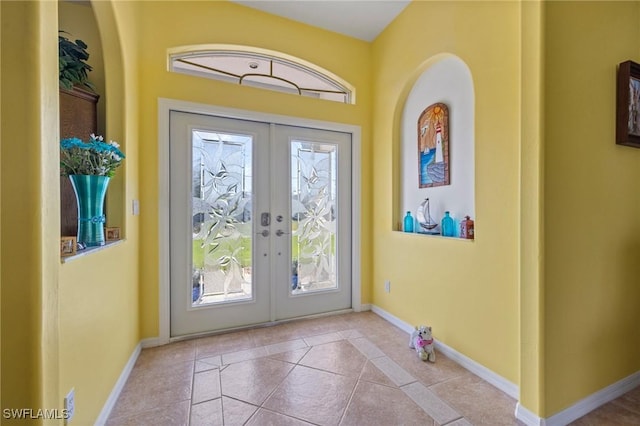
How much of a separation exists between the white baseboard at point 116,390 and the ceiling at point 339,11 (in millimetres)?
3129

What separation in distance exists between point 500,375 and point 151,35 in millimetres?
3641

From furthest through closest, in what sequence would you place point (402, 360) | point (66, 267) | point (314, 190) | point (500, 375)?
point (314, 190) < point (402, 360) < point (500, 375) < point (66, 267)

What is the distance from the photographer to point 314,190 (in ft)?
9.91

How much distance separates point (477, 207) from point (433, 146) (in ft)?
2.37

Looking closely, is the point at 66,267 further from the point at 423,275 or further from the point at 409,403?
the point at 423,275

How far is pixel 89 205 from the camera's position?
4.93ft

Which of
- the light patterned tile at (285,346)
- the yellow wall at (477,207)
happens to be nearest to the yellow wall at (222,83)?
the yellow wall at (477,207)

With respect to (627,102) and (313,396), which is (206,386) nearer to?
(313,396)

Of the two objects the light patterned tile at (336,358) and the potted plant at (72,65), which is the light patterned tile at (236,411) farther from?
the potted plant at (72,65)

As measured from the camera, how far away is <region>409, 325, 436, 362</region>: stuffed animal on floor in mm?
2156

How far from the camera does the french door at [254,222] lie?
2533 mm

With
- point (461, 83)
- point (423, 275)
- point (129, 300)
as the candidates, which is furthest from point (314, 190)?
point (129, 300)

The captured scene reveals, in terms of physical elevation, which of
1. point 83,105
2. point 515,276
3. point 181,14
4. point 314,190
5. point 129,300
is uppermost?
point 181,14

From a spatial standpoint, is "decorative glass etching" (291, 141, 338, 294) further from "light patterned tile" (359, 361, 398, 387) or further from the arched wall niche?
"light patterned tile" (359, 361, 398, 387)
